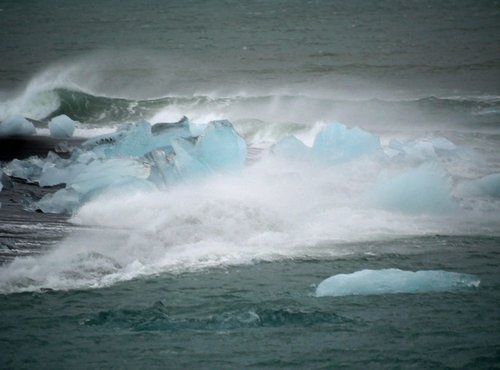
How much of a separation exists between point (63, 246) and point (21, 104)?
592 inches

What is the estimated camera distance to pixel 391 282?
1156cm

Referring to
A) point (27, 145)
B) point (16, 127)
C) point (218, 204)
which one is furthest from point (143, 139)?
point (16, 127)

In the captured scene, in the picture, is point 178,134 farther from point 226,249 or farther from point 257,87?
point 257,87

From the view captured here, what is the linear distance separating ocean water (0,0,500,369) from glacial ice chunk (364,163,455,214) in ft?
0.08

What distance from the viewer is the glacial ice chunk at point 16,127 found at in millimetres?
22434

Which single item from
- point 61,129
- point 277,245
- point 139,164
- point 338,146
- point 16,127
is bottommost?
point 277,245

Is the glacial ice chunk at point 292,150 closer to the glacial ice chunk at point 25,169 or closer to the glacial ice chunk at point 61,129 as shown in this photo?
the glacial ice chunk at point 25,169

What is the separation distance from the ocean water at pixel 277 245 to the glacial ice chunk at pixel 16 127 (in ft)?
1.82

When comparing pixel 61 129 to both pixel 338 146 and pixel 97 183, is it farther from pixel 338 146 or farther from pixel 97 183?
pixel 338 146

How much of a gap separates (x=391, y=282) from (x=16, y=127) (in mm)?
13659

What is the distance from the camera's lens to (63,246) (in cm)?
1308

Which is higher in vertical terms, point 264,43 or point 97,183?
point 264,43

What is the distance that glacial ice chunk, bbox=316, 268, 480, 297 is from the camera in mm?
11398

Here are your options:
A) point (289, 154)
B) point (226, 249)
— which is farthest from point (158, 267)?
point (289, 154)
